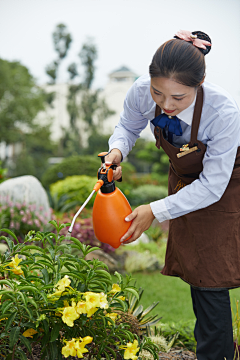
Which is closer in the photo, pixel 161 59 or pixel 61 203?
pixel 161 59

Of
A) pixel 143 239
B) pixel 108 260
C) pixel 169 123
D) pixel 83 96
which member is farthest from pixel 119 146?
pixel 83 96

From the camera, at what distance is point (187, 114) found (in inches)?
55.1

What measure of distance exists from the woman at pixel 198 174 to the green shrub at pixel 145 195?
572 cm

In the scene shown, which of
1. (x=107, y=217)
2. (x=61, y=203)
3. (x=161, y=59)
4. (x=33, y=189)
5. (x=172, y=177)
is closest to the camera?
(x=161, y=59)

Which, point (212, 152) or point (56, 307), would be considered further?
point (212, 152)

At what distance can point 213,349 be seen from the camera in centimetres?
155

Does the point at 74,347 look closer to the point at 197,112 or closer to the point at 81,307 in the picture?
the point at 81,307

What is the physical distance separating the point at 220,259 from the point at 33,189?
343cm

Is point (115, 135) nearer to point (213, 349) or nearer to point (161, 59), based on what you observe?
point (161, 59)

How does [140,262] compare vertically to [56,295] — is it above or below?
below

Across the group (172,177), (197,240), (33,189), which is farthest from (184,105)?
(33,189)

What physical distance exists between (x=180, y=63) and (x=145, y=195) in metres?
6.60

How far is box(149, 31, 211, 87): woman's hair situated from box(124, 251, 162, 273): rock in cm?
297

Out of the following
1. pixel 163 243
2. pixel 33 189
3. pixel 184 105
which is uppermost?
pixel 184 105
